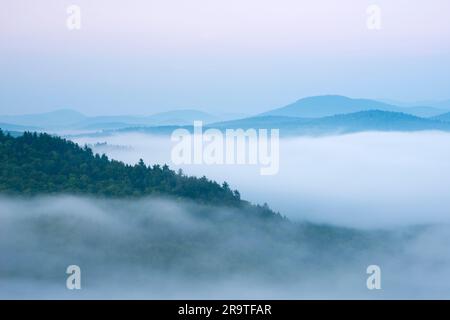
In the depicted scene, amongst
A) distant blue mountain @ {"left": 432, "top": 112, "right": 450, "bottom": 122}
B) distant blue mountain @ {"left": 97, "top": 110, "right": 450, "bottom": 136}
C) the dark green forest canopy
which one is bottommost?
the dark green forest canopy

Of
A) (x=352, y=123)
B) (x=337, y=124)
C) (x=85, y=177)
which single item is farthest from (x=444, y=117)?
(x=85, y=177)

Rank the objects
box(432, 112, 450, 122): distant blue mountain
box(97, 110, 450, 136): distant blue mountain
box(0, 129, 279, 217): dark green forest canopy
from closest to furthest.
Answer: box(0, 129, 279, 217): dark green forest canopy, box(97, 110, 450, 136): distant blue mountain, box(432, 112, 450, 122): distant blue mountain

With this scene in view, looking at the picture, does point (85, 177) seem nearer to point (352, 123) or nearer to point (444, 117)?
point (352, 123)

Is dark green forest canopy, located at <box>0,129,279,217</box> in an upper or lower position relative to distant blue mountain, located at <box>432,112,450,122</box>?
lower

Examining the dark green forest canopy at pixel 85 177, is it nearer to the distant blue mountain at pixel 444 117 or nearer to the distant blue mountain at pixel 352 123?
the distant blue mountain at pixel 352 123

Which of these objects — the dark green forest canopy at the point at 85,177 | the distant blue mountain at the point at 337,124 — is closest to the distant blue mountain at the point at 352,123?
the distant blue mountain at the point at 337,124

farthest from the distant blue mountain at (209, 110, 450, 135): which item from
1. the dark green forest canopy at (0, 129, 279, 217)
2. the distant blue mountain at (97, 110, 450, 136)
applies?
the dark green forest canopy at (0, 129, 279, 217)

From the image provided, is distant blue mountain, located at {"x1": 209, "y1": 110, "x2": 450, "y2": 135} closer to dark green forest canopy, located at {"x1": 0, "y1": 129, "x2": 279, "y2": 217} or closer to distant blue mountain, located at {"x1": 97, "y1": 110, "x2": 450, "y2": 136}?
distant blue mountain, located at {"x1": 97, "y1": 110, "x2": 450, "y2": 136}
